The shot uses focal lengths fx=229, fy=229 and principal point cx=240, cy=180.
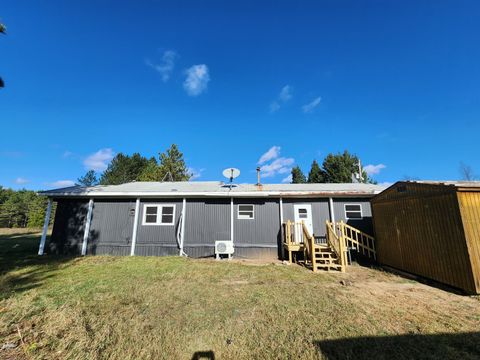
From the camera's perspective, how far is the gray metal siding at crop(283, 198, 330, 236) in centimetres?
1070

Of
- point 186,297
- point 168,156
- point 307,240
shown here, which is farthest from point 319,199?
point 168,156

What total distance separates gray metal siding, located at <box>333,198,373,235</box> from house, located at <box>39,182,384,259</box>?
43mm

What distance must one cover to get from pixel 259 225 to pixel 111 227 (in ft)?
23.0

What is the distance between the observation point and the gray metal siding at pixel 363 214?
1075 cm

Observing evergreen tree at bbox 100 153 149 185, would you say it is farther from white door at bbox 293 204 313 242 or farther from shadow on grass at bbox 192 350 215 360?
shadow on grass at bbox 192 350 215 360

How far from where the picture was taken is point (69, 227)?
35.9 feet

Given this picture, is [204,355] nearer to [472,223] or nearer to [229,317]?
[229,317]

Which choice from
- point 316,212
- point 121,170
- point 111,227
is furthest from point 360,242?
point 121,170

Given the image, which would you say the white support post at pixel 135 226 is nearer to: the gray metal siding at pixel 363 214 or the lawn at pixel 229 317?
the lawn at pixel 229 317

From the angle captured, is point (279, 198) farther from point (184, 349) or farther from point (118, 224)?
point (184, 349)

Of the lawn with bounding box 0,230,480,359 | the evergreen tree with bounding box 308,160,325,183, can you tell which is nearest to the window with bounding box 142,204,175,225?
the lawn with bounding box 0,230,480,359

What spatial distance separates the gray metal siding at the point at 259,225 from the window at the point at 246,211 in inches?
5.7

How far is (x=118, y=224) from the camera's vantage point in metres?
10.9

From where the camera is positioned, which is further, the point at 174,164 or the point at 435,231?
the point at 174,164
